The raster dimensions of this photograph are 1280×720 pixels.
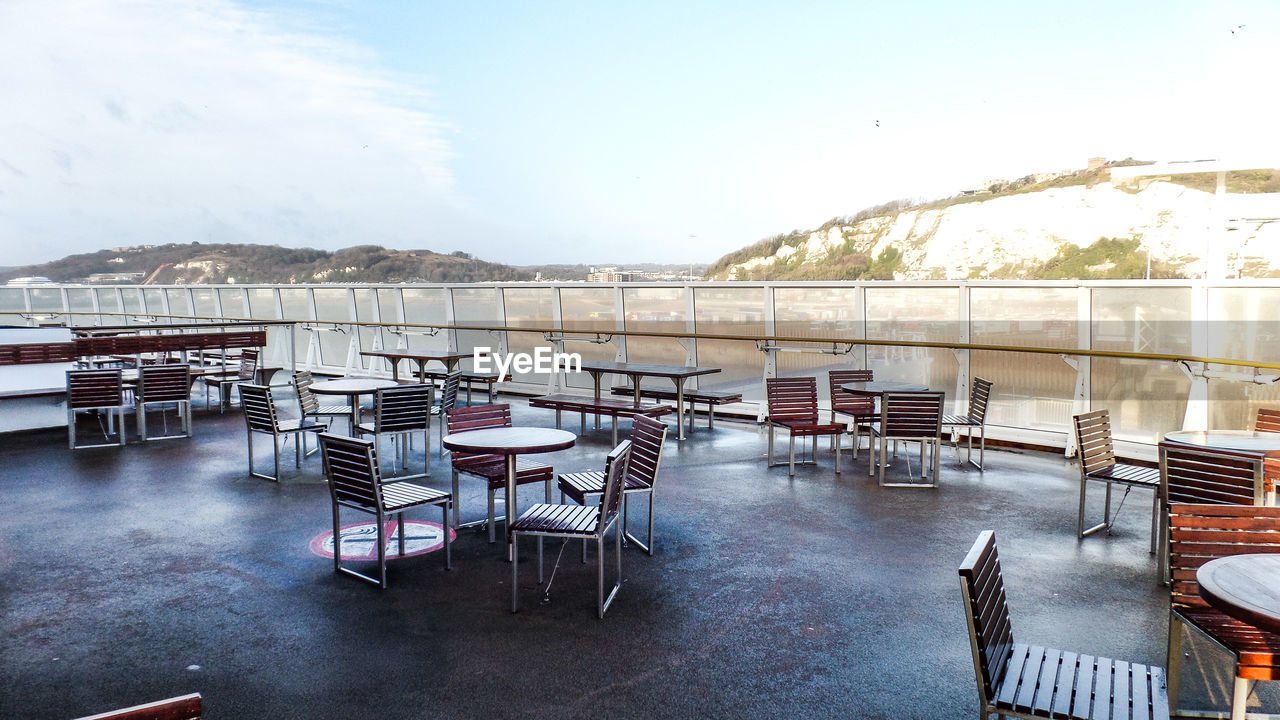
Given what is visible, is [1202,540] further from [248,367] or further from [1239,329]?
[248,367]

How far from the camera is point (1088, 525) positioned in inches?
225

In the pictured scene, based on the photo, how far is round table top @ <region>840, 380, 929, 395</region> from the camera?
7723 millimetres

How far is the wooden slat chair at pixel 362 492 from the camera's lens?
4371 mm

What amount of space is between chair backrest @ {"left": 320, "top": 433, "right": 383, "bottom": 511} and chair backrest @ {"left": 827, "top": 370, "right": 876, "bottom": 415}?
5.17 meters

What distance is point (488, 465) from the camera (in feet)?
18.3

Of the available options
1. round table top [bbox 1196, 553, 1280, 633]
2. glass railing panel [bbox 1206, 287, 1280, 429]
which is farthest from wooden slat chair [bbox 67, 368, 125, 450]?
glass railing panel [bbox 1206, 287, 1280, 429]

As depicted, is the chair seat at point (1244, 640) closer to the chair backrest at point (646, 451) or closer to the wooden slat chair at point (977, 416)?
the chair backrest at point (646, 451)

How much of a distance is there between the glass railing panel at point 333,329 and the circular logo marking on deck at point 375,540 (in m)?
9.81

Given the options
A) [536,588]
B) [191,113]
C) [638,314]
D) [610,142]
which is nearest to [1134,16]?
[610,142]

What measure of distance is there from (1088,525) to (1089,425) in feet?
2.78

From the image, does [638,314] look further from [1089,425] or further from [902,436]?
[1089,425]

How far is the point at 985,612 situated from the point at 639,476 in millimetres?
2970

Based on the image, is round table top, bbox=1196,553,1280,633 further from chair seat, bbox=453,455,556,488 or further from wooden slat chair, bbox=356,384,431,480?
wooden slat chair, bbox=356,384,431,480

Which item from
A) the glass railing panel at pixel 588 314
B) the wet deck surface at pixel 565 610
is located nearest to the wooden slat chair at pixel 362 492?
the wet deck surface at pixel 565 610
